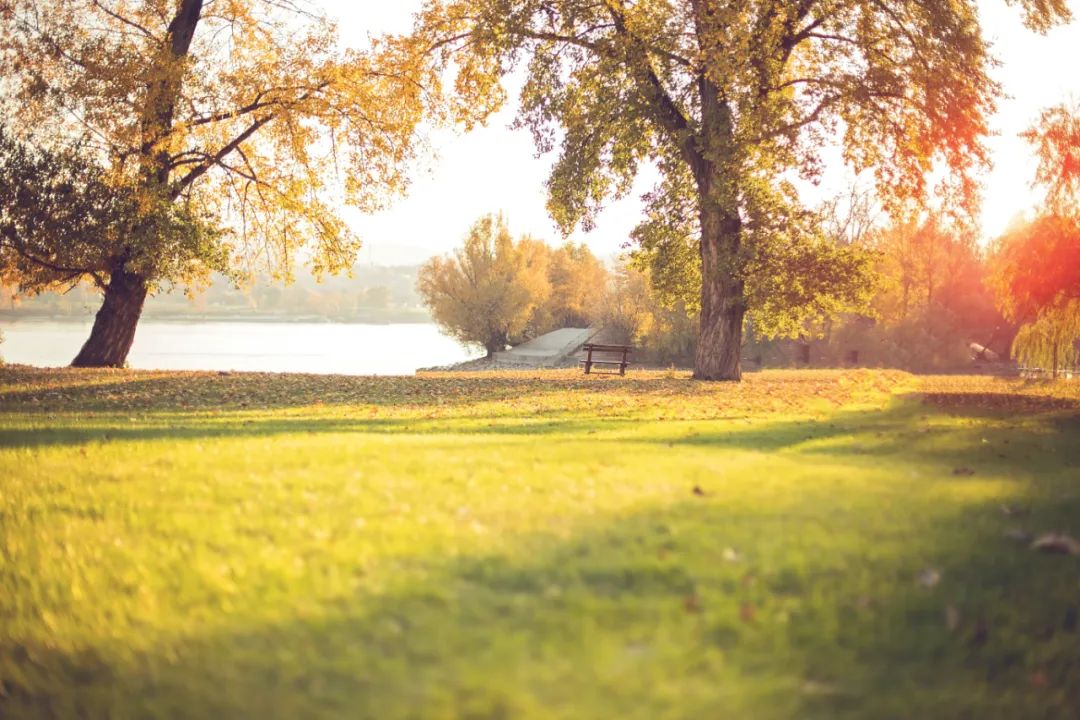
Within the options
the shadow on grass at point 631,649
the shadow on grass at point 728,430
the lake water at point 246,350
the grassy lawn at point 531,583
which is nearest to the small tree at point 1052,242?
the shadow on grass at point 728,430

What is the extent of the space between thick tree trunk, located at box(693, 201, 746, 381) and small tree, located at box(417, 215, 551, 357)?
155 feet

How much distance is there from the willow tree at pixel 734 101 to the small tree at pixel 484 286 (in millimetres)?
45757

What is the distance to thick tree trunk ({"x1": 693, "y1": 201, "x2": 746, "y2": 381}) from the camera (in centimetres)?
2753

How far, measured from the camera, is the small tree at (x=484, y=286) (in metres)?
75.2

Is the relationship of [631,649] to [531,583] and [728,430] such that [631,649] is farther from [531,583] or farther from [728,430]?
[728,430]

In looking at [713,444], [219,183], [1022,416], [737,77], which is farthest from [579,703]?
[219,183]

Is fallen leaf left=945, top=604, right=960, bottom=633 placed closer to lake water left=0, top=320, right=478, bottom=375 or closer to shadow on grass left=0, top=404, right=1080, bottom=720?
shadow on grass left=0, top=404, right=1080, bottom=720

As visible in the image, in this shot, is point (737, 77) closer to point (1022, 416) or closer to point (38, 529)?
point (1022, 416)

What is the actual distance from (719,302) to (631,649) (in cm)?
2444

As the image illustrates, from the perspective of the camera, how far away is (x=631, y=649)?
4.50m

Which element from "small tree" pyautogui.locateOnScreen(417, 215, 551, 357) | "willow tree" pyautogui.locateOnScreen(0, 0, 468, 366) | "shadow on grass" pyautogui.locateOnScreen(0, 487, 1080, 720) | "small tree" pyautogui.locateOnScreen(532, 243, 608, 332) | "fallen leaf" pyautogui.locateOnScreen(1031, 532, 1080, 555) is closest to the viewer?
"shadow on grass" pyautogui.locateOnScreen(0, 487, 1080, 720)

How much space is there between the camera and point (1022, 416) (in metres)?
15.0

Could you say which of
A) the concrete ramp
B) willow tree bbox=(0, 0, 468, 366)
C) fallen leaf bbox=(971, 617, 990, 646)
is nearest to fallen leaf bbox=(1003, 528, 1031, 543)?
fallen leaf bbox=(971, 617, 990, 646)

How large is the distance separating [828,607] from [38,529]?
623 centimetres
